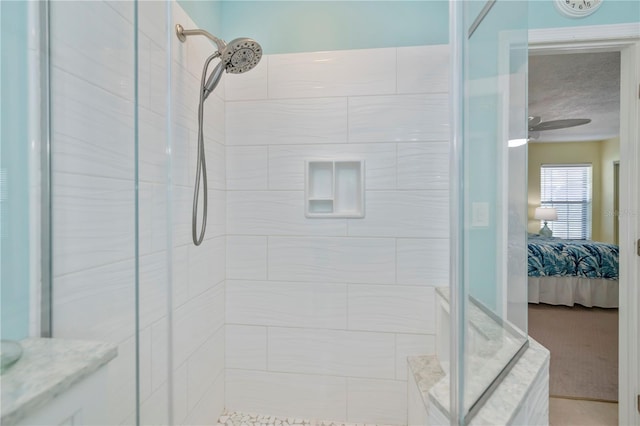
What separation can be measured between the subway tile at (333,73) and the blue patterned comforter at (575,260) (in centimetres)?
322

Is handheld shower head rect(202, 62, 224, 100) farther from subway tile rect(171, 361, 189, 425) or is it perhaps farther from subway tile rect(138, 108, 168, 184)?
subway tile rect(171, 361, 189, 425)

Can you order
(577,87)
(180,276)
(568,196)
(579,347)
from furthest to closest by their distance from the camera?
(568,196) → (577,87) → (579,347) → (180,276)

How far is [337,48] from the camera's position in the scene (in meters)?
1.66

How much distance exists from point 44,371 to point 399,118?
1568 millimetres

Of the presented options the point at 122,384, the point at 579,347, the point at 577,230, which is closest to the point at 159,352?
the point at 122,384

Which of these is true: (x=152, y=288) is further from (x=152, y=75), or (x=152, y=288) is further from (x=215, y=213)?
(x=152, y=75)

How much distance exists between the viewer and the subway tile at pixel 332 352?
163cm

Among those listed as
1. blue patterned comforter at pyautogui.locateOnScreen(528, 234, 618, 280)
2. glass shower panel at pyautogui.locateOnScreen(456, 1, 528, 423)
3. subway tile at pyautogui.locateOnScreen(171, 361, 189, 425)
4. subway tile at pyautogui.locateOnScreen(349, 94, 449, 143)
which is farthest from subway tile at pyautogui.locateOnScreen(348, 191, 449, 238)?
blue patterned comforter at pyautogui.locateOnScreen(528, 234, 618, 280)

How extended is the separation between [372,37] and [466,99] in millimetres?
1007

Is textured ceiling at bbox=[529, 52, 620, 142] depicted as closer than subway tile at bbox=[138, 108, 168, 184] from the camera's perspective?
No

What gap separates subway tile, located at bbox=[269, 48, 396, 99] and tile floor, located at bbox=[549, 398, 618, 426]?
194 cm

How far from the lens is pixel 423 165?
159 centimetres

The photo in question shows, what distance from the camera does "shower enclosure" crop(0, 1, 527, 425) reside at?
756 mm

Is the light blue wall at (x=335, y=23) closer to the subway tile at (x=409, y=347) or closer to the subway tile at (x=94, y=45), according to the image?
the subway tile at (x=94, y=45)
